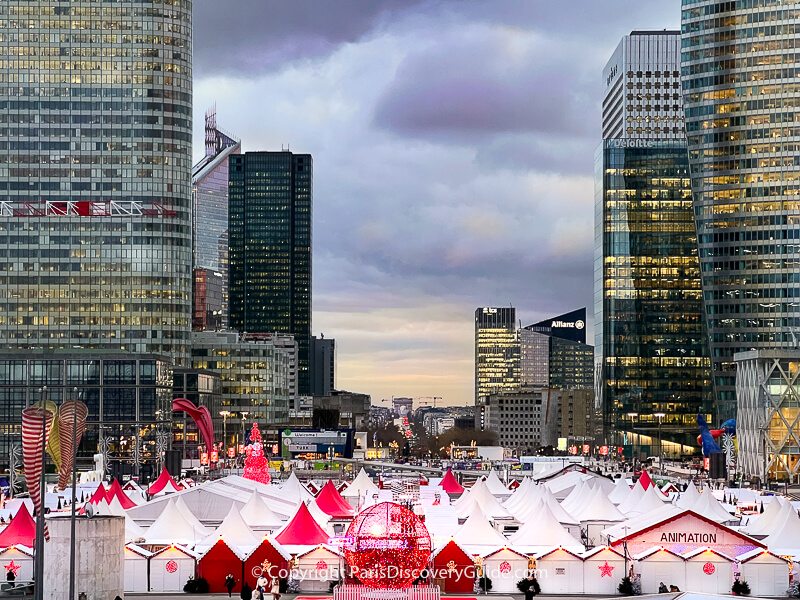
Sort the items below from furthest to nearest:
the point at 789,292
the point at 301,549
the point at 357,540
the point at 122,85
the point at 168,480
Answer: the point at 789,292, the point at 122,85, the point at 168,480, the point at 301,549, the point at 357,540

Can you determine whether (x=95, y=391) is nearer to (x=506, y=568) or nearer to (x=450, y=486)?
(x=450, y=486)

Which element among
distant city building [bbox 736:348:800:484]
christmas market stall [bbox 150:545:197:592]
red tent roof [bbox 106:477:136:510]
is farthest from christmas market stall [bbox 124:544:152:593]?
distant city building [bbox 736:348:800:484]

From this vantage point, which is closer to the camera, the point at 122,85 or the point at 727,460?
the point at 727,460

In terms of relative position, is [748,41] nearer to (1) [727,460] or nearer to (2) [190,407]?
(1) [727,460]

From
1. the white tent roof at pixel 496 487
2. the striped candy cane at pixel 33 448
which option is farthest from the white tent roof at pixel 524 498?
the striped candy cane at pixel 33 448

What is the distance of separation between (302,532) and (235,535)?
303 centimetres

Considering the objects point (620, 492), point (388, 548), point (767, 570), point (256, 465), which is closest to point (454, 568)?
point (767, 570)

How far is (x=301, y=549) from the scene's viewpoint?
5541 cm

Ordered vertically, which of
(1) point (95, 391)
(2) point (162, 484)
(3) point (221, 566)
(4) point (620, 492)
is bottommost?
(3) point (221, 566)

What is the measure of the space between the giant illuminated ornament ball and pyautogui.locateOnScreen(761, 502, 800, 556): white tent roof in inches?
881

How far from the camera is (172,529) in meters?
58.1

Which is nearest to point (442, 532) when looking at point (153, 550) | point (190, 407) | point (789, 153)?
point (153, 550)

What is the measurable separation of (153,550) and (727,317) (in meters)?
149

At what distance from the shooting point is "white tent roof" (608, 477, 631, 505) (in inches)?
3169
